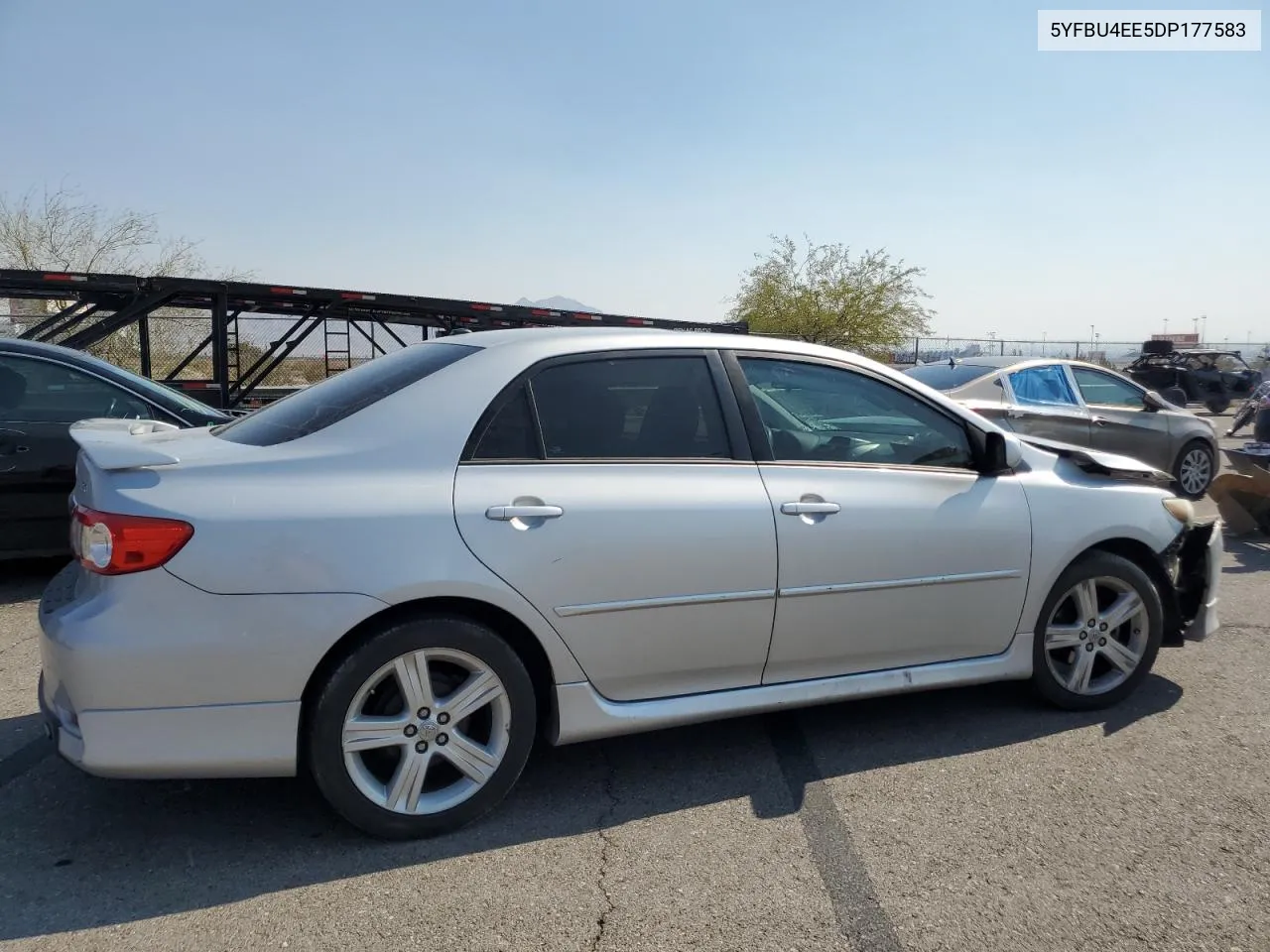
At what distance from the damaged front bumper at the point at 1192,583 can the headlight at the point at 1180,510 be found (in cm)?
4

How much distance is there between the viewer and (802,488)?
343 centimetres

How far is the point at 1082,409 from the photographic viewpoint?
8969mm

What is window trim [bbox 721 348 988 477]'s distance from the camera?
3484 millimetres

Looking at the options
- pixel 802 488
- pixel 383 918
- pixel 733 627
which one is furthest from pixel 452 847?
pixel 802 488

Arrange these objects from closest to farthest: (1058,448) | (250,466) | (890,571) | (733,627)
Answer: (250,466)
(733,627)
(890,571)
(1058,448)

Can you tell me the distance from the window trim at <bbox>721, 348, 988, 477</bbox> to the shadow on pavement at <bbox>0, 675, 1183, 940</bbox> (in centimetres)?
111

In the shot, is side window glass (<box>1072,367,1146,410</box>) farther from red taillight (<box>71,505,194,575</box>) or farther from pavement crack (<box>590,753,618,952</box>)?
red taillight (<box>71,505,194,575</box>)

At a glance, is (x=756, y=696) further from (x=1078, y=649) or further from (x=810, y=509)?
(x=1078, y=649)

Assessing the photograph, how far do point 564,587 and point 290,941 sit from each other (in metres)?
1.23

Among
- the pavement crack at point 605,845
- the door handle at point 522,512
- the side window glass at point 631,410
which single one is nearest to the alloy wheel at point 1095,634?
the side window glass at point 631,410

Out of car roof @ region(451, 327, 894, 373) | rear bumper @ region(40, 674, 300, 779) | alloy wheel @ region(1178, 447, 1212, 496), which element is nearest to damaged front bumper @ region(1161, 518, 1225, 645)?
car roof @ region(451, 327, 894, 373)

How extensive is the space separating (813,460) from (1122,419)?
722 centimetres

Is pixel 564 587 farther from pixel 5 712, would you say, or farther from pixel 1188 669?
pixel 1188 669

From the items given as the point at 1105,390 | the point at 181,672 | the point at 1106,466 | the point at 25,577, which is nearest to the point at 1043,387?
the point at 1105,390
